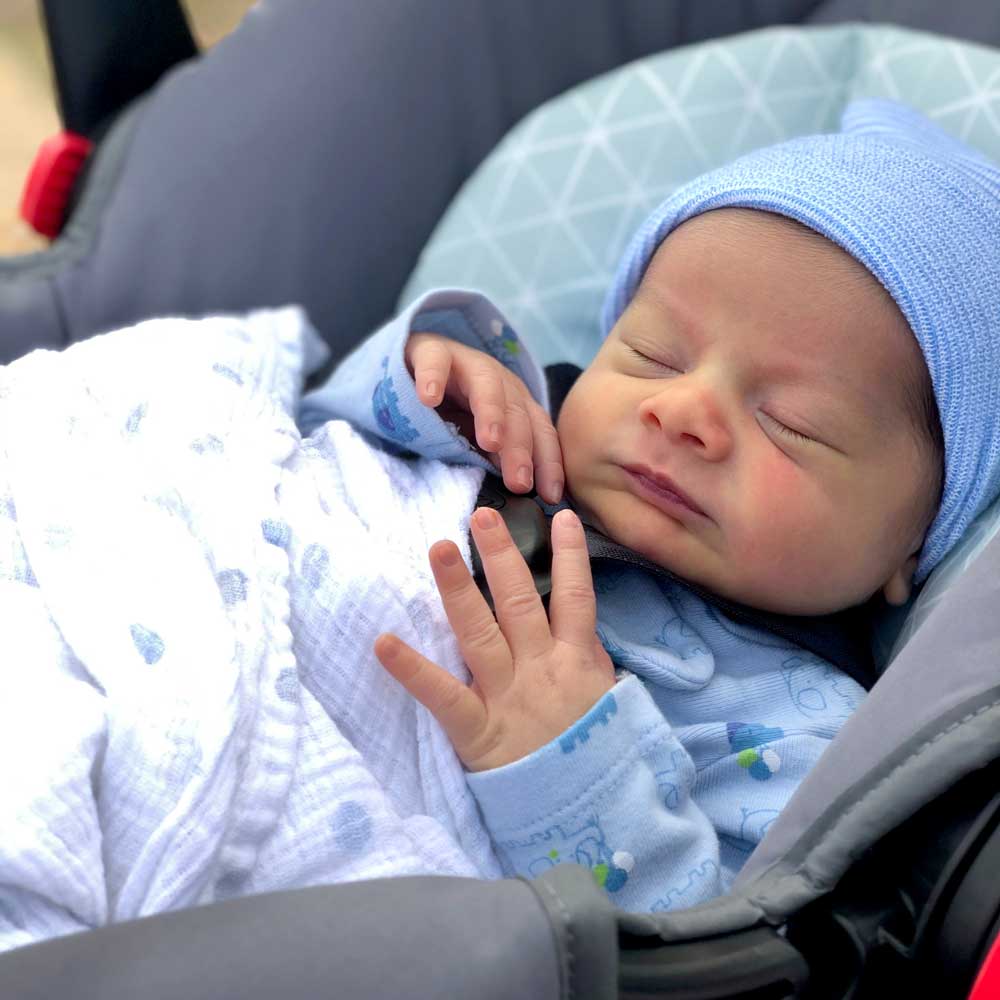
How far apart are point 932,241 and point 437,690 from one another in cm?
52

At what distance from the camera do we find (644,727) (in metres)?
0.85

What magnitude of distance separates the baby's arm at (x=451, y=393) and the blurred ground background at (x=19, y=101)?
96cm

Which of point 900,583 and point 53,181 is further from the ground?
point 53,181

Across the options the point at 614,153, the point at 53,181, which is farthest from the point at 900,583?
the point at 53,181

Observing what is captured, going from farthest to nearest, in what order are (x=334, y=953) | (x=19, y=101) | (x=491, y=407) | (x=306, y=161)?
(x=19, y=101) → (x=306, y=161) → (x=491, y=407) → (x=334, y=953)

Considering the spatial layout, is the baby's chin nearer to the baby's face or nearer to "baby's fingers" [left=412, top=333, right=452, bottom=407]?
the baby's face

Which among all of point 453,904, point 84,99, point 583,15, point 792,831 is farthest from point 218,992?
point 583,15

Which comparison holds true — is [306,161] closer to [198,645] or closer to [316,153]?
[316,153]

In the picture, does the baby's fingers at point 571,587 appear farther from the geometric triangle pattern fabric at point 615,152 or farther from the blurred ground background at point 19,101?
the blurred ground background at point 19,101

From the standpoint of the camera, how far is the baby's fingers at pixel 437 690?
79 cm

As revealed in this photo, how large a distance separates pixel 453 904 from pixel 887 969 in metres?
0.24

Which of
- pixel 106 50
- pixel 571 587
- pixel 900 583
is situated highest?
pixel 106 50

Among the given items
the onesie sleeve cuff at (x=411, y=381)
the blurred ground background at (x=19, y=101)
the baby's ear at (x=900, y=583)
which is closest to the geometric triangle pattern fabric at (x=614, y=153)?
the onesie sleeve cuff at (x=411, y=381)

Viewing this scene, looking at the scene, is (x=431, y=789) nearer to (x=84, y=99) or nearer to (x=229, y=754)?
(x=229, y=754)
